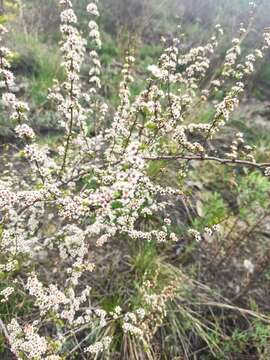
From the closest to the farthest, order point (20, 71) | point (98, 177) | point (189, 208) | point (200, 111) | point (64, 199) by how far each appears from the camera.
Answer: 1. point (64, 199)
2. point (98, 177)
3. point (189, 208)
4. point (200, 111)
5. point (20, 71)

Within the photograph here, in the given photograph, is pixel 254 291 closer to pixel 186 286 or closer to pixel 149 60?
pixel 186 286

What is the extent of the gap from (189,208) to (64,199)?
2406 millimetres

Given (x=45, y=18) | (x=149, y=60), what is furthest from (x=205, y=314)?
(x=45, y=18)

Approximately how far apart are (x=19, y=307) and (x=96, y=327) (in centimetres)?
55

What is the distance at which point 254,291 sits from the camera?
11.8 feet

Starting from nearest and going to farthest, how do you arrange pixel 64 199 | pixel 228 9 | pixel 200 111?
pixel 64 199 < pixel 200 111 < pixel 228 9

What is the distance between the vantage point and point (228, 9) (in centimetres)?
793

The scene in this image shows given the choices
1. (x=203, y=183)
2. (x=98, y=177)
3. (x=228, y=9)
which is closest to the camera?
(x=98, y=177)

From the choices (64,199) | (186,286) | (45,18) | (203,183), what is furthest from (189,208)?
(45,18)

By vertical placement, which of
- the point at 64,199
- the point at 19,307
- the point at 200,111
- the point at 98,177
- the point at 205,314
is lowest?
the point at 205,314

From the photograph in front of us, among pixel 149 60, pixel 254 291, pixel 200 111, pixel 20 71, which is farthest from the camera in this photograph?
pixel 149 60

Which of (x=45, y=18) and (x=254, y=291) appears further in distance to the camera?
(x=45, y=18)

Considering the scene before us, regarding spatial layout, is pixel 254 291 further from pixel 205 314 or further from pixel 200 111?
pixel 200 111

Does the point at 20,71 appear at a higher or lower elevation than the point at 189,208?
higher
